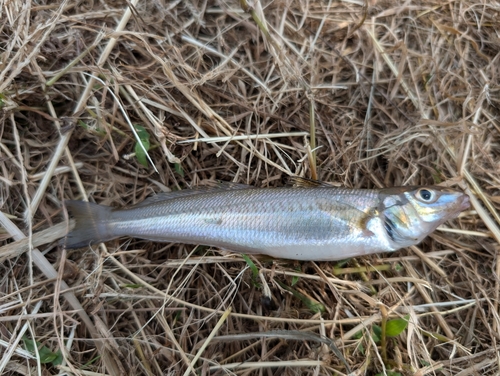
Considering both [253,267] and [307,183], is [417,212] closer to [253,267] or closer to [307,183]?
[307,183]

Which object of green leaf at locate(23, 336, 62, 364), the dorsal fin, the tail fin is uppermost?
the dorsal fin

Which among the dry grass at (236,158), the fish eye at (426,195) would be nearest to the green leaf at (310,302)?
the dry grass at (236,158)

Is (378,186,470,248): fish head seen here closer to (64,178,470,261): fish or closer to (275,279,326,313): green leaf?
(64,178,470,261): fish

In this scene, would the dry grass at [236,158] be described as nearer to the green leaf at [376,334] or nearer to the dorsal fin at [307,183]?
the green leaf at [376,334]

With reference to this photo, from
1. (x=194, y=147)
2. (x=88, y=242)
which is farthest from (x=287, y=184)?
(x=88, y=242)

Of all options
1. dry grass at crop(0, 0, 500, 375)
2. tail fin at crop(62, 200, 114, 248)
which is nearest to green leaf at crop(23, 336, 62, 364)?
dry grass at crop(0, 0, 500, 375)

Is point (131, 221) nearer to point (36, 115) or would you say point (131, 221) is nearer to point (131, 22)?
point (36, 115)
